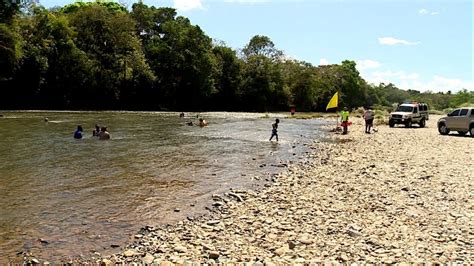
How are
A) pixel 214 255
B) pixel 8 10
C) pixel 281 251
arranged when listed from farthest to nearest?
1. pixel 8 10
2. pixel 281 251
3. pixel 214 255

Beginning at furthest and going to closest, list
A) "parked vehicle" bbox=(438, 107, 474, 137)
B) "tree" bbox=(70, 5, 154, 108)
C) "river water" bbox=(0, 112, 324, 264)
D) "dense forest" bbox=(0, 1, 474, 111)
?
1. "tree" bbox=(70, 5, 154, 108)
2. "dense forest" bbox=(0, 1, 474, 111)
3. "parked vehicle" bbox=(438, 107, 474, 137)
4. "river water" bbox=(0, 112, 324, 264)

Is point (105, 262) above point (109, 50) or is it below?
below

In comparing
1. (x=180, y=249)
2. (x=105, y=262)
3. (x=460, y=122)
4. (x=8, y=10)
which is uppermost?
(x=8, y=10)

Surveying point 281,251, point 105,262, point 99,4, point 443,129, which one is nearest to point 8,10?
point 99,4

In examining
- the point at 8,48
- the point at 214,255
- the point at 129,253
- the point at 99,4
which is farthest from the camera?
the point at 99,4

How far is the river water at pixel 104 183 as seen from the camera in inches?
341

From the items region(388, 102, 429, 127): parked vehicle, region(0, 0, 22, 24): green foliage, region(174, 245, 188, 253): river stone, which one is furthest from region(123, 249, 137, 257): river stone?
region(0, 0, 22, 24): green foliage

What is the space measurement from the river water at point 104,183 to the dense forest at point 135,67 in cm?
3605

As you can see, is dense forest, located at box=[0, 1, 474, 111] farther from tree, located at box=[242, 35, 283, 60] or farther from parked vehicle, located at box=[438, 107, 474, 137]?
parked vehicle, located at box=[438, 107, 474, 137]

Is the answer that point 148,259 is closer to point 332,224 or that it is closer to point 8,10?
point 332,224

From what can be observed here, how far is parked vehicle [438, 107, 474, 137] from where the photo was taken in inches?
1217

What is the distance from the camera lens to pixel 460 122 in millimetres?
31641

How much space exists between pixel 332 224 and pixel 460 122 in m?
27.2

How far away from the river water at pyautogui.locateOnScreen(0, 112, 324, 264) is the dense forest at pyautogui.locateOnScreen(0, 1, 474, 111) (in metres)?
A: 36.0
